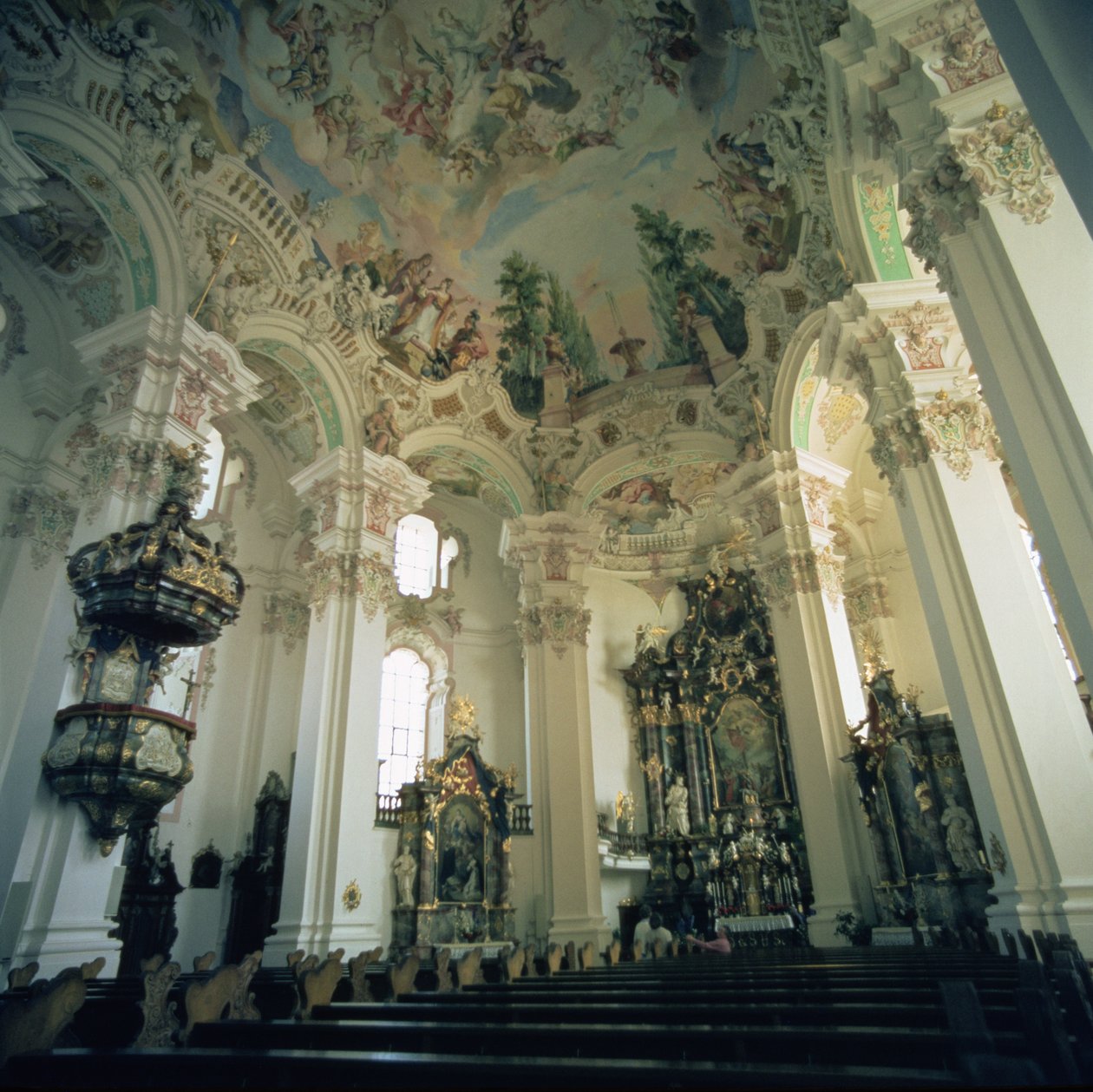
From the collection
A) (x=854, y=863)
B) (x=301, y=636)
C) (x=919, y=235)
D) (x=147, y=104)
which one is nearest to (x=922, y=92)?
(x=919, y=235)

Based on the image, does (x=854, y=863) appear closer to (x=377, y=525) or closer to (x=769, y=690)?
(x=769, y=690)

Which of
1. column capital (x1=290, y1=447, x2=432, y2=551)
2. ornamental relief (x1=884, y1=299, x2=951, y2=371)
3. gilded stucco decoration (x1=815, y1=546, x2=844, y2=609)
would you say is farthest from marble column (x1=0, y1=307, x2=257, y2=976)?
gilded stucco decoration (x1=815, y1=546, x2=844, y2=609)

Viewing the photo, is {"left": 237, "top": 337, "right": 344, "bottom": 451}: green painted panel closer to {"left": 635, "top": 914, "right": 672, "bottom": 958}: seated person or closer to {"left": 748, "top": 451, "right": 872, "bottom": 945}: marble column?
{"left": 748, "top": 451, "right": 872, "bottom": 945}: marble column

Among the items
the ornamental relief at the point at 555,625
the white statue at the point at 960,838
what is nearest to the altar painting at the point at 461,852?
the ornamental relief at the point at 555,625

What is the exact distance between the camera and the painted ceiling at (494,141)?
10.8m

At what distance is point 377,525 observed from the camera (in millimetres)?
12812

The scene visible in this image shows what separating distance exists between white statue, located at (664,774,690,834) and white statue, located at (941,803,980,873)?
276 inches

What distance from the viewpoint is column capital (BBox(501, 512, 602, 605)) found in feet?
48.8

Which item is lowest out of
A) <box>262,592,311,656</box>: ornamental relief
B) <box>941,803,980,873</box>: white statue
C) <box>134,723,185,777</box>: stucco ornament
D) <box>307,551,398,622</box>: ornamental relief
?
<box>941,803,980,873</box>: white statue

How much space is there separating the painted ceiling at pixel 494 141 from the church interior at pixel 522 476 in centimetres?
6

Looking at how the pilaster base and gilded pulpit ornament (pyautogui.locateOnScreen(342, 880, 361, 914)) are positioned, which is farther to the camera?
the pilaster base

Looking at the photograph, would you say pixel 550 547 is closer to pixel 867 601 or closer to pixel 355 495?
pixel 355 495

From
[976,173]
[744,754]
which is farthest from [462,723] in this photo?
[976,173]

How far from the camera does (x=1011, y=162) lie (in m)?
5.63
